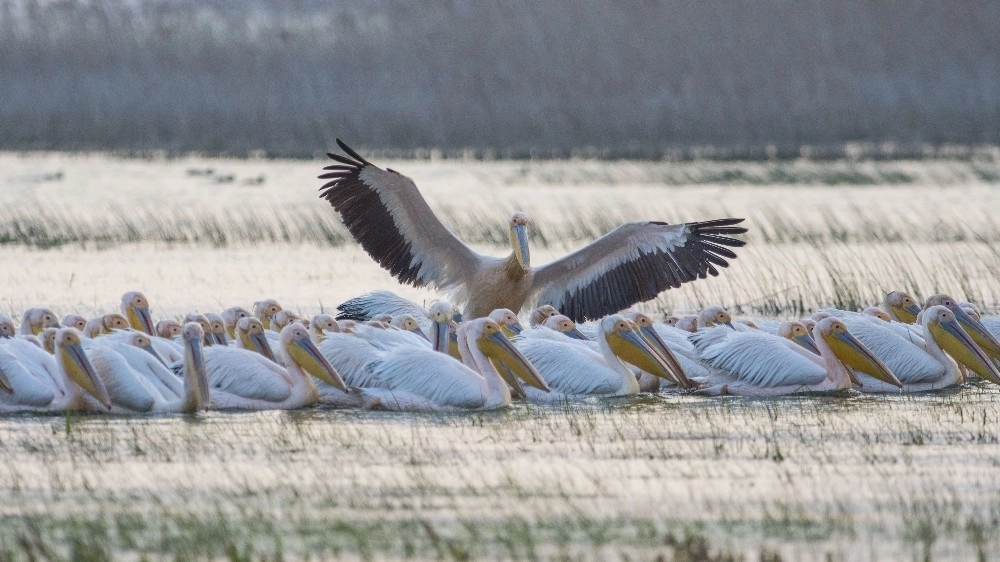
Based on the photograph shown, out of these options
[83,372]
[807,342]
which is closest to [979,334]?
[807,342]

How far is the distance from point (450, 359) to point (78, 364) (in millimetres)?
1503

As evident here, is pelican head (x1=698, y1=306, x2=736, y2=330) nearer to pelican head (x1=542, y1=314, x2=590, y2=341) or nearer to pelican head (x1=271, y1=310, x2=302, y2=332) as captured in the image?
pelican head (x1=542, y1=314, x2=590, y2=341)

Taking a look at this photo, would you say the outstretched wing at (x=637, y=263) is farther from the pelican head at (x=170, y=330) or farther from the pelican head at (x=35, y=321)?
the pelican head at (x=35, y=321)

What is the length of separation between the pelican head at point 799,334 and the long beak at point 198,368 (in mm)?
2780

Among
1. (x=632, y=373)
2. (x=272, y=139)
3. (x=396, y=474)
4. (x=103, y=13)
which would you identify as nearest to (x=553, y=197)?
(x=272, y=139)

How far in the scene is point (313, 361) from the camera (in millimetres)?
7762

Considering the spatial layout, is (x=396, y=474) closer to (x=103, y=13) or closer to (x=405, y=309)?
(x=405, y=309)

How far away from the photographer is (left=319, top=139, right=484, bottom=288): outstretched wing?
9.90m

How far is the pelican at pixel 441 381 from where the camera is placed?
7652 mm

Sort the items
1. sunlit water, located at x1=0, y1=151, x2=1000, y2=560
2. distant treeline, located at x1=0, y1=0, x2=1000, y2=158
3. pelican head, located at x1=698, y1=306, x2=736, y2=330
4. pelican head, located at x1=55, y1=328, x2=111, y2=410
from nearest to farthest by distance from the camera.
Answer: sunlit water, located at x1=0, y1=151, x2=1000, y2=560 → pelican head, located at x1=55, y1=328, x2=111, y2=410 → pelican head, located at x1=698, y1=306, x2=736, y2=330 → distant treeline, located at x1=0, y1=0, x2=1000, y2=158

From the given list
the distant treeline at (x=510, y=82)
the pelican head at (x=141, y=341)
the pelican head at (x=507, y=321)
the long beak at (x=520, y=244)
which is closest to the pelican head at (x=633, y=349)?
the pelican head at (x=507, y=321)

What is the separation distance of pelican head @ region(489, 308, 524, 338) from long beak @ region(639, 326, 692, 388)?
27.3 inches

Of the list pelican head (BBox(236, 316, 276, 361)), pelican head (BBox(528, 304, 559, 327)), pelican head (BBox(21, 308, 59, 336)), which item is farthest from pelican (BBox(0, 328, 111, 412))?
pelican head (BBox(528, 304, 559, 327))

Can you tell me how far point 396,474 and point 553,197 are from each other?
543 inches
